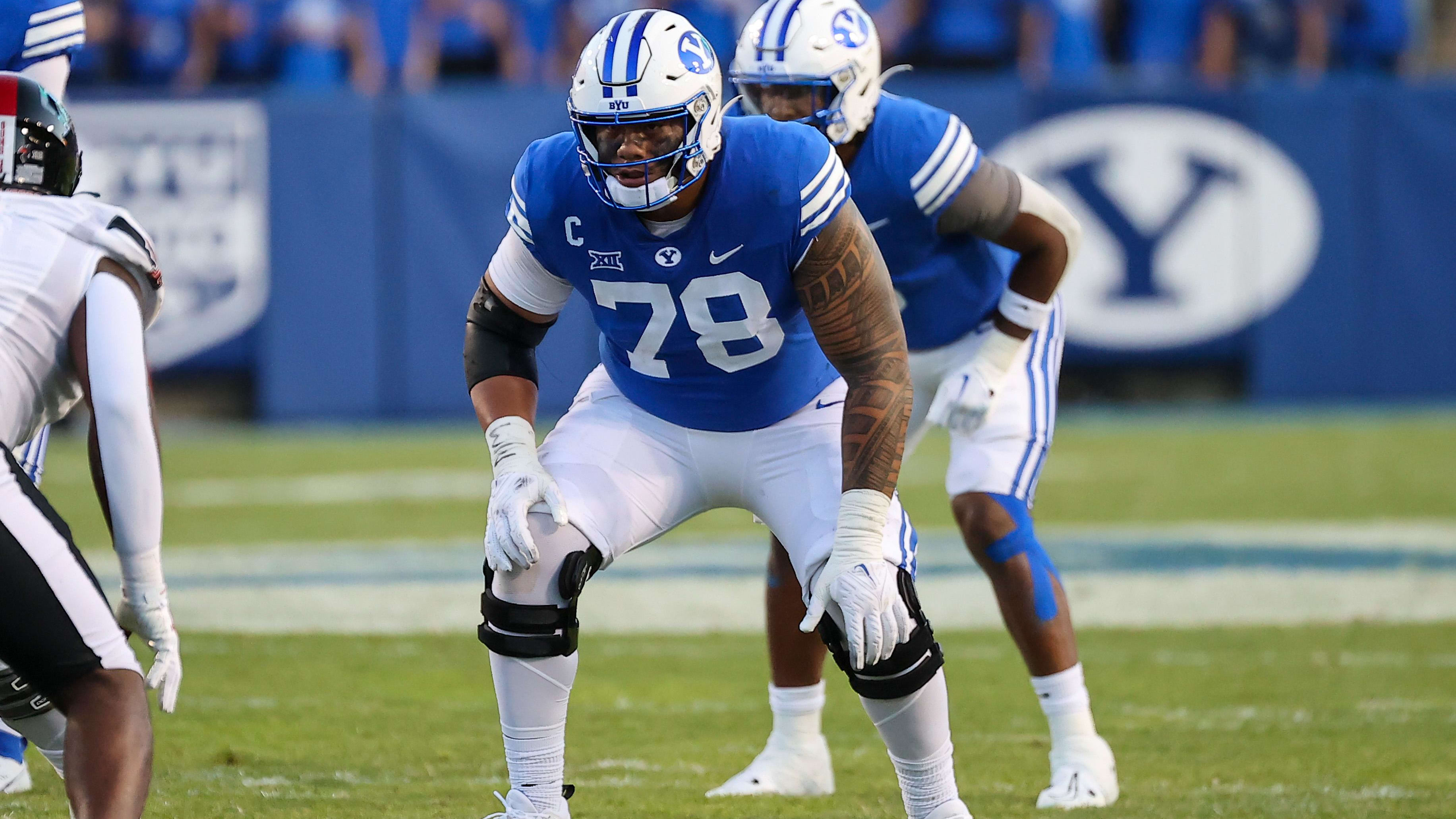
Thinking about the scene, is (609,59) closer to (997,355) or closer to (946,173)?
(946,173)

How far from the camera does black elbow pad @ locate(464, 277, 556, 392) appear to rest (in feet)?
11.5

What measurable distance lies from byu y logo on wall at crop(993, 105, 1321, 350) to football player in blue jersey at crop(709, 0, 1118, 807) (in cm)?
687

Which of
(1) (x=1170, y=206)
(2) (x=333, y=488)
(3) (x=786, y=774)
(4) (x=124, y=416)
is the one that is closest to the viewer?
(4) (x=124, y=416)

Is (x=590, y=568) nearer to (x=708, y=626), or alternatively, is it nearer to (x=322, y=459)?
(x=708, y=626)

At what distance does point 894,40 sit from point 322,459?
4506mm

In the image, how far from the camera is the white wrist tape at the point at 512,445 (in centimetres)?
334

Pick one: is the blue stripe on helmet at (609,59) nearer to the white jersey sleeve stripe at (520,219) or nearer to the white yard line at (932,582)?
the white jersey sleeve stripe at (520,219)

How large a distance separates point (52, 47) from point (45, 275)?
1.58 metres

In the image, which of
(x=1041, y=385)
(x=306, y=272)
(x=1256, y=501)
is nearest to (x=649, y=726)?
(x=1041, y=385)

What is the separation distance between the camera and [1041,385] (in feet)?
14.1

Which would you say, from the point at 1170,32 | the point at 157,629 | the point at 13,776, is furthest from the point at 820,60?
the point at 1170,32

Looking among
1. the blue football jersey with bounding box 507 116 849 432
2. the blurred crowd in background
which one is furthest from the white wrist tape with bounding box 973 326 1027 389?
the blurred crowd in background

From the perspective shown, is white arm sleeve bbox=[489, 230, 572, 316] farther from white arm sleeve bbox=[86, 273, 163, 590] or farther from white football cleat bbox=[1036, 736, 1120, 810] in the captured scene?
white football cleat bbox=[1036, 736, 1120, 810]

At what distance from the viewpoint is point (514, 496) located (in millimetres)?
3236
